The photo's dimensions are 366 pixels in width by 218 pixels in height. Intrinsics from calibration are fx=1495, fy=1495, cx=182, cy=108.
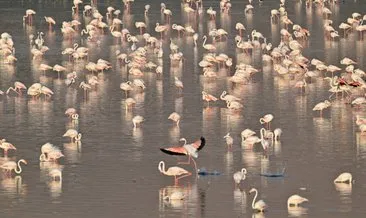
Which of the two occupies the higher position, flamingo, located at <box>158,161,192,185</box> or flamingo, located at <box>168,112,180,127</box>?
flamingo, located at <box>168,112,180,127</box>

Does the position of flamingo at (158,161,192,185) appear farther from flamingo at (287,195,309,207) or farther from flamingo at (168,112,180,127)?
flamingo at (168,112,180,127)

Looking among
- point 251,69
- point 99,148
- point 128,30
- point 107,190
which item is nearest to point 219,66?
point 251,69

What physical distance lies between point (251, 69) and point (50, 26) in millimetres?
11099

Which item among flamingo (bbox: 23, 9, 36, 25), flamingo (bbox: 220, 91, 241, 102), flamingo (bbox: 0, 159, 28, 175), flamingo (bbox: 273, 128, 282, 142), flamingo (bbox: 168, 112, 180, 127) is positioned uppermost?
flamingo (bbox: 23, 9, 36, 25)

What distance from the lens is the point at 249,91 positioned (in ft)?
101

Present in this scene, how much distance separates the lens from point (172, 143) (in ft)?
82.2

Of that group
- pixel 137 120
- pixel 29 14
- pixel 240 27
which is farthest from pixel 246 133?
pixel 29 14

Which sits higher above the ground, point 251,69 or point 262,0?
point 262,0

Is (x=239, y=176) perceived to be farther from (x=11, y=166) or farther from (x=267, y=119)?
(x=267, y=119)

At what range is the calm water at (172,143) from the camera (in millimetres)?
20594

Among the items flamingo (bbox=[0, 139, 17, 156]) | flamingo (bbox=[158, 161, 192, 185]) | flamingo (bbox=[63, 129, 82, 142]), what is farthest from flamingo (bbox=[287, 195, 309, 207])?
flamingo (bbox=[63, 129, 82, 142])

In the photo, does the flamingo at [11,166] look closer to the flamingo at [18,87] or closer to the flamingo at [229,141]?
the flamingo at [229,141]

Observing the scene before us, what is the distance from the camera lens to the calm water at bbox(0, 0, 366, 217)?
20594 millimetres

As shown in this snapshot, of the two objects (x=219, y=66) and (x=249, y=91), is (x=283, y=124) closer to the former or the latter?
(x=249, y=91)
